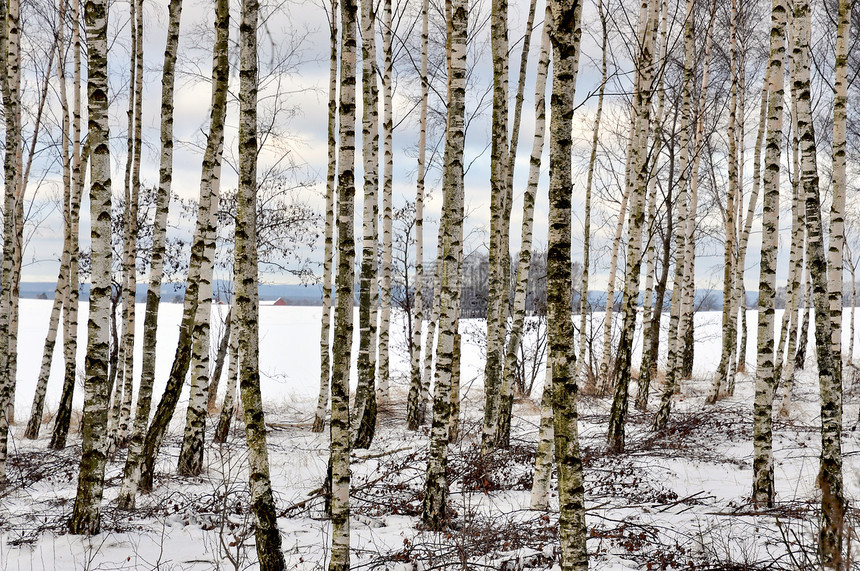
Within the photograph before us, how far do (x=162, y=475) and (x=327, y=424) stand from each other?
470cm

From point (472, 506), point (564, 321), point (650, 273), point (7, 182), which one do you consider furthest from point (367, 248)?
point (564, 321)

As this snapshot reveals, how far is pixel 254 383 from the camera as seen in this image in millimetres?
4480

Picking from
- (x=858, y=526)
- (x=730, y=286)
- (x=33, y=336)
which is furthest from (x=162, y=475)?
(x=33, y=336)

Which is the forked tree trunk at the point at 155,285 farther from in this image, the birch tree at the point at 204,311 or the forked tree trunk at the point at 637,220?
the forked tree trunk at the point at 637,220

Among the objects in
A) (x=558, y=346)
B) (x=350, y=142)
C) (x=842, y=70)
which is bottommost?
(x=558, y=346)

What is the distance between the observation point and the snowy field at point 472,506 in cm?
476

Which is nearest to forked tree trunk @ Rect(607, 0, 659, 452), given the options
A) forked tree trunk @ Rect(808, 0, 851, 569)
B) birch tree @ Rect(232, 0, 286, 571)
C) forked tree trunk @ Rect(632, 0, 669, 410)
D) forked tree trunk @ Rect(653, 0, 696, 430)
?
forked tree trunk @ Rect(632, 0, 669, 410)

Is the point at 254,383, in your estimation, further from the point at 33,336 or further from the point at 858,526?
the point at 33,336

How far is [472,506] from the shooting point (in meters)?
6.26

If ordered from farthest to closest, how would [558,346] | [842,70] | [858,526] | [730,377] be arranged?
1. [730,377]
2. [842,70]
3. [858,526]
4. [558,346]

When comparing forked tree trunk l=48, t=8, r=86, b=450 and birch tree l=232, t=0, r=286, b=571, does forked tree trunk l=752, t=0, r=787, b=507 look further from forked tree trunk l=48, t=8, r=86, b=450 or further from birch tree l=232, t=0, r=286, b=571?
forked tree trunk l=48, t=8, r=86, b=450

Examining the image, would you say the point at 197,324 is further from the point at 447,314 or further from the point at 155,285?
the point at 447,314

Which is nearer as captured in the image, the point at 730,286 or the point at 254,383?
the point at 254,383

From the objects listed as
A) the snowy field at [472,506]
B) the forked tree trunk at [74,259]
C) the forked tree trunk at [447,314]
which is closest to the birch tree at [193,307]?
the snowy field at [472,506]
